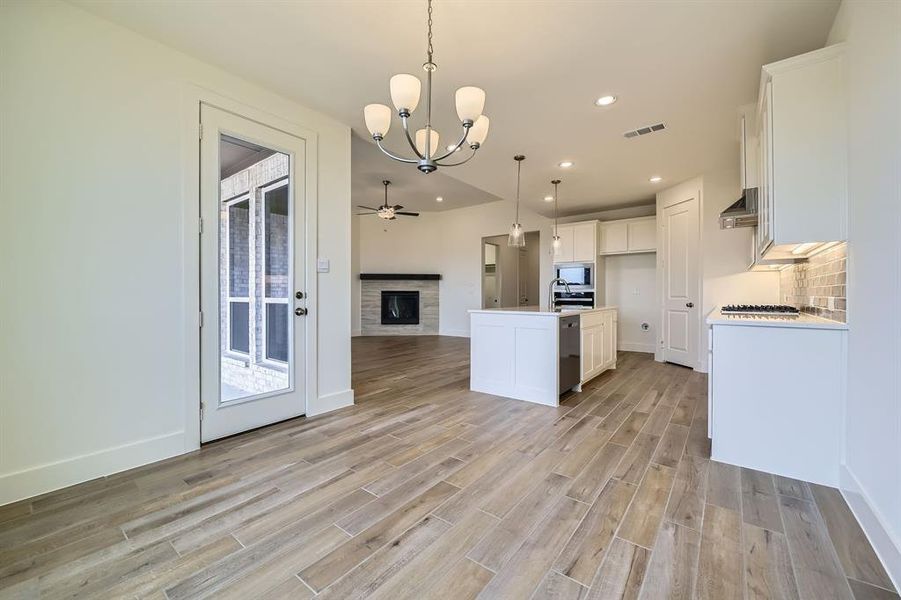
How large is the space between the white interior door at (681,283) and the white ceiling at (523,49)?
1838 mm

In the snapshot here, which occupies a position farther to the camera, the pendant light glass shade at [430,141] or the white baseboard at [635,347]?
the white baseboard at [635,347]

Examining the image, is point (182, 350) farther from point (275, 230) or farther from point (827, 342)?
point (827, 342)

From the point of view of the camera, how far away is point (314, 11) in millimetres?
2043

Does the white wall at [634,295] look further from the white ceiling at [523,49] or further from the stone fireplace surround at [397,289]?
the stone fireplace surround at [397,289]

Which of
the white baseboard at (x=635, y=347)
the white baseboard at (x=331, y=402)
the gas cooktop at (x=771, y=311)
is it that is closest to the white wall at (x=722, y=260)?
the white baseboard at (x=635, y=347)

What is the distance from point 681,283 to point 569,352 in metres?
2.78

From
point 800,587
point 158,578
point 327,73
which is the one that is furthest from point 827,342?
point 327,73

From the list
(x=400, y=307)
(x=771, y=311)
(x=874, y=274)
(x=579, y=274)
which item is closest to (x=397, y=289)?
(x=400, y=307)

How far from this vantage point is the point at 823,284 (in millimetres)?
2514

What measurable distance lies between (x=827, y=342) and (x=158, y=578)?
3278 millimetres

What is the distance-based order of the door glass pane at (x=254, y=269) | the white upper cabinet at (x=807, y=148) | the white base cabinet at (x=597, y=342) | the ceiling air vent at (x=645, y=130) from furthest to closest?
the white base cabinet at (x=597, y=342) < the ceiling air vent at (x=645, y=130) < the door glass pane at (x=254, y=269) < the white upper cabinet at (x=807, y=148)

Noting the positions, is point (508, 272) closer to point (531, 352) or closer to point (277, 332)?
point (531, 352)

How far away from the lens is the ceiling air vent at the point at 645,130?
340 centimetres

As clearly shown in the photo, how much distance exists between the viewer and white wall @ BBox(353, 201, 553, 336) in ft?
27.3
